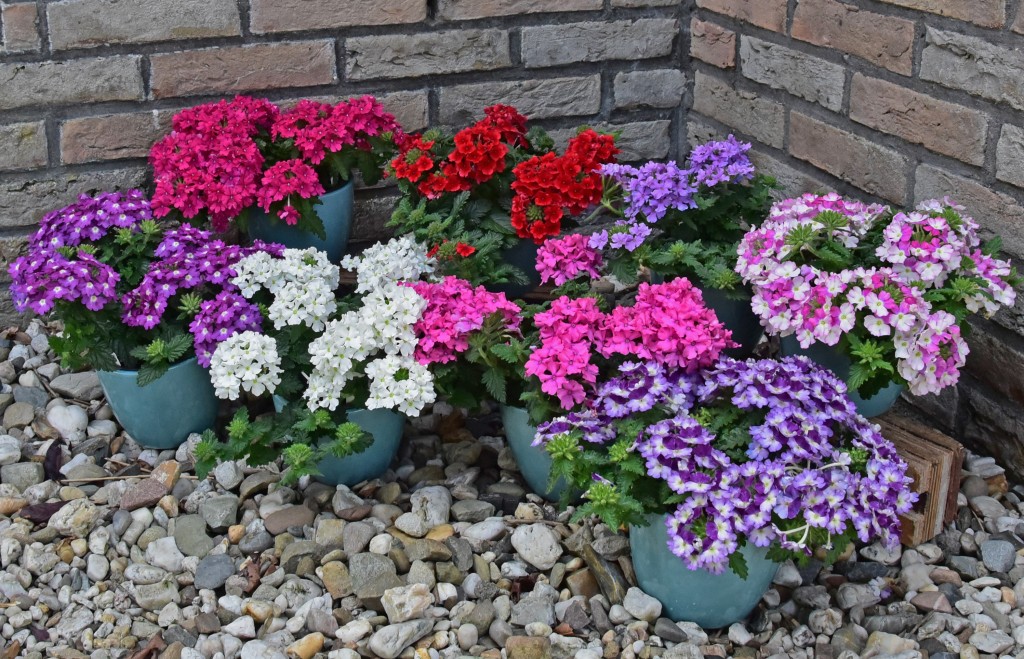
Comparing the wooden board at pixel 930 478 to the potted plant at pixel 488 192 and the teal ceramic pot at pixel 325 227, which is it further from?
the teal ceramic pot at pixel 325 227

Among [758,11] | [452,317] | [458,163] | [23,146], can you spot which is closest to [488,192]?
[458,163]

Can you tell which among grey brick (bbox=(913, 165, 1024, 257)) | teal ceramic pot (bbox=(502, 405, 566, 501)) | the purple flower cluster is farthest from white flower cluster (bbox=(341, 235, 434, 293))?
grey brick (bbox=(913, 165, 1024, 257))

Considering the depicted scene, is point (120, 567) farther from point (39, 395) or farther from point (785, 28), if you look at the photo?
point (785, 28)

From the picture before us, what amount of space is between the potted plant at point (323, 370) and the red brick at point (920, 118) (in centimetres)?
105

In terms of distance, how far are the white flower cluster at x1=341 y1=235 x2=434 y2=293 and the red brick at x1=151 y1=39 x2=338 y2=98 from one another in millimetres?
645

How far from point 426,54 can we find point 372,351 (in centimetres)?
105

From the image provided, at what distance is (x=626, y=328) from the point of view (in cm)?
205

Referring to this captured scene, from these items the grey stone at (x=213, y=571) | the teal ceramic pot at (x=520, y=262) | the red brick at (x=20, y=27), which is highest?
the red brick at (x=20, y=27)

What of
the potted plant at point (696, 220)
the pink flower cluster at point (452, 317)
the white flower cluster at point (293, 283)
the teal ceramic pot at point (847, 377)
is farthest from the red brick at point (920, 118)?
the white flower cluster at point (293, 283)

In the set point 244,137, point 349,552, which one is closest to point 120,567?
point 349,552

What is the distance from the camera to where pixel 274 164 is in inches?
106

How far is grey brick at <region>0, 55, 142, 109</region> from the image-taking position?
2.71 meters

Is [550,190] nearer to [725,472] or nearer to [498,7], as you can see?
[498,7]

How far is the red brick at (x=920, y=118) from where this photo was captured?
2238mm
